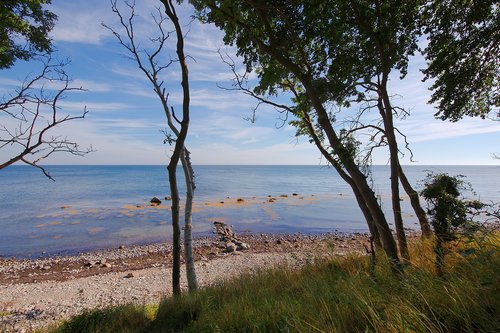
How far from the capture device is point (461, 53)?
22.6 ft

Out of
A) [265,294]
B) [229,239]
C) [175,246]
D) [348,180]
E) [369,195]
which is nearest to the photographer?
[265,294]

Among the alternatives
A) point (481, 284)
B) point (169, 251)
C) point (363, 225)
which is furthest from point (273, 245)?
point (481, 284)

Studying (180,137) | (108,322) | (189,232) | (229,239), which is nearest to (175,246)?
(189,232)

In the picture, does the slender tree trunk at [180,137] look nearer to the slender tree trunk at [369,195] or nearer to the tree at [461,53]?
the slender tree trunk at [369,195]

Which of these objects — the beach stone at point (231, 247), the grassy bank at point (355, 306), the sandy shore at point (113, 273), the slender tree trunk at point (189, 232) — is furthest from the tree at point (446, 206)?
the beach stone at point (231, 247)

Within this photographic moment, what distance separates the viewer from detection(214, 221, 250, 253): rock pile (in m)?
20.0

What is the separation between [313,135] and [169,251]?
594 inches

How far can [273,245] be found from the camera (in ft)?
70.7

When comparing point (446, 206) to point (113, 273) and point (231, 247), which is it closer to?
point (113, 273)

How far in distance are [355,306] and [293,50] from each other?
666 centimetres

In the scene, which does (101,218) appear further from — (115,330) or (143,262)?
(115,330)

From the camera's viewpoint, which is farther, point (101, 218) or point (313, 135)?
point (101, 218)

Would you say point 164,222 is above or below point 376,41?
below

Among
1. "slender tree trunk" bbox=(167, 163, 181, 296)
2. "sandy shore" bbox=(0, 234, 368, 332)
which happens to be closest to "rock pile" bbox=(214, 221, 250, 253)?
"sandy shore" bbox=(0, 234, 368, 332)
